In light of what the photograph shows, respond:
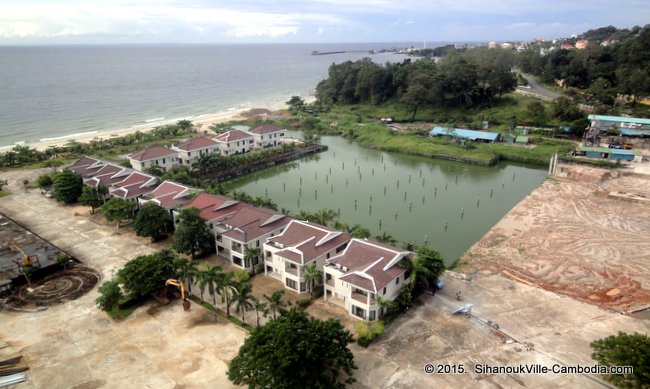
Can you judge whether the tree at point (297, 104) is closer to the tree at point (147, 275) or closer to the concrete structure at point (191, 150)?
the concrete structure at point (191, 150)

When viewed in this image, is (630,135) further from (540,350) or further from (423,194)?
(540,350)

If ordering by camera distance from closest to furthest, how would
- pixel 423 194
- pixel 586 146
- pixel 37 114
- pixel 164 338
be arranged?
pixel 164 338 → pixel 423 194 → pixel 586 146 → pixel 37 114

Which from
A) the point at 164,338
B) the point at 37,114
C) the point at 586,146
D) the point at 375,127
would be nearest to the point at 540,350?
the point at 164,338

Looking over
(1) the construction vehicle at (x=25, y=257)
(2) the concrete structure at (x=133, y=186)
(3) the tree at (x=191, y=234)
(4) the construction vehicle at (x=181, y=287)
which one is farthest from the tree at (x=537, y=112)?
(1) the construction vehicle at (x=25, y=257)

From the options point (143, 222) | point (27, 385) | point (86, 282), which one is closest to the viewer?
point (27, 385)

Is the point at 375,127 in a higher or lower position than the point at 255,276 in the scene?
higher

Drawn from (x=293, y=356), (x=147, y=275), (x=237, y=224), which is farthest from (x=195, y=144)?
(x=293, y=356)

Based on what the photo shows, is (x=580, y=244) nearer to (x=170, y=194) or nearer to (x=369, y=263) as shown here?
(x=369, y=263)

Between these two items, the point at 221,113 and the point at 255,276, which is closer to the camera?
the point at 255,276
